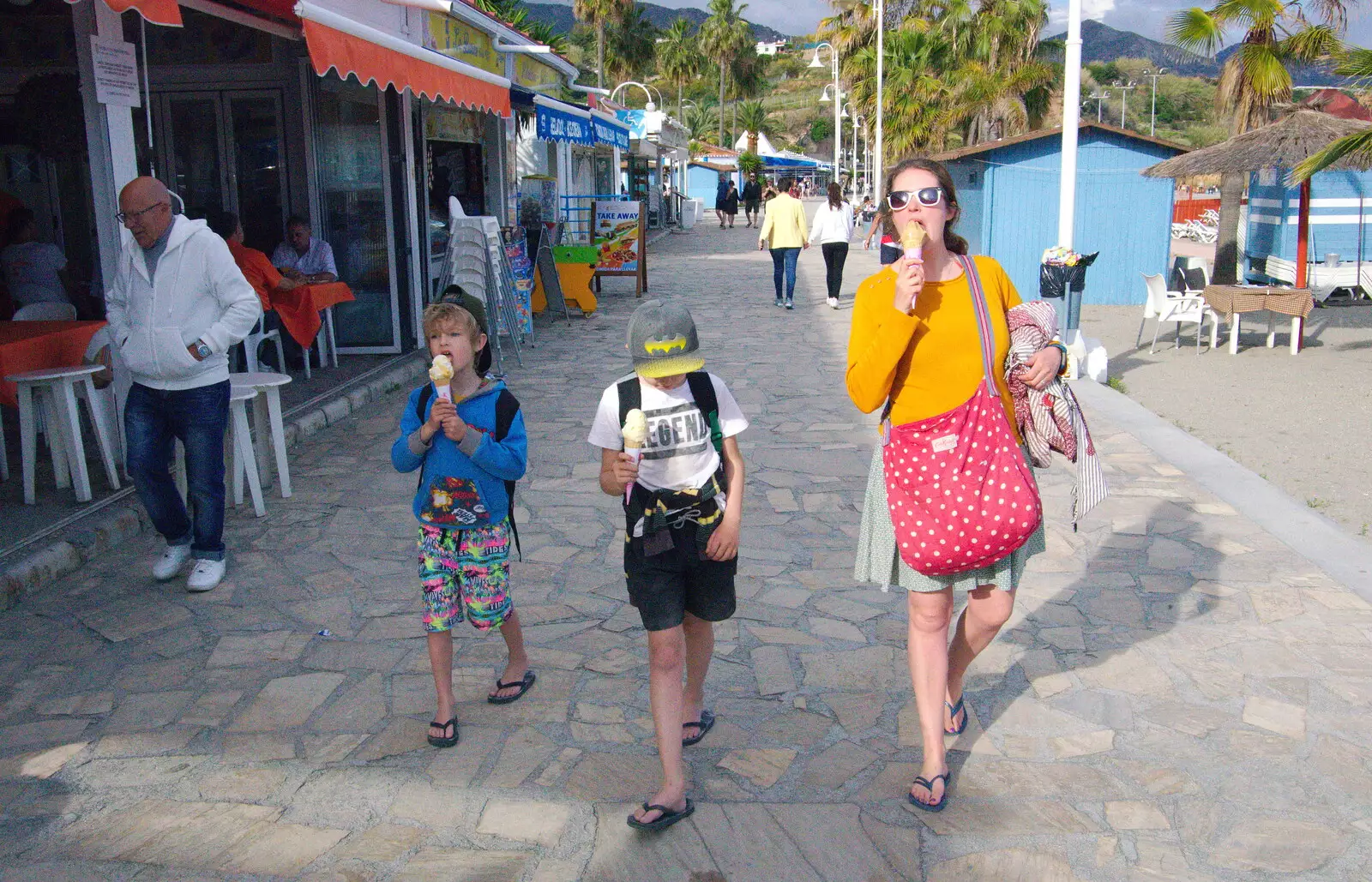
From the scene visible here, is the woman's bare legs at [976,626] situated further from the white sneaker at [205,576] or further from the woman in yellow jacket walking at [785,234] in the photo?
the woman in yellow jacket walking at [785,234]

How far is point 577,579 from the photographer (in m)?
5.26

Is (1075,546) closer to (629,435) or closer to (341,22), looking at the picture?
(629,435)

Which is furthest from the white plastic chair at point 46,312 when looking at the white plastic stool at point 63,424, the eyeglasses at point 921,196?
the eyeglasses at point 921,196

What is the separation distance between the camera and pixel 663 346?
2.99 meters

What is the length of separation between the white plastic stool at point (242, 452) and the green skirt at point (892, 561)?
3767 mm

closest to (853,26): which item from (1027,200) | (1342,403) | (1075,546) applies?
(1027,200)

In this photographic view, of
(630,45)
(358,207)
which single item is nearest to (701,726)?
(358,207)

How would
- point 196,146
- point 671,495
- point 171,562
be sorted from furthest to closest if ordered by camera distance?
point 196,146 < point 171,562 < point 671,495

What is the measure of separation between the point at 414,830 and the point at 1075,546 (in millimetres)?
3659

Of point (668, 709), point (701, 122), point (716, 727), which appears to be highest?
point (701, 122)

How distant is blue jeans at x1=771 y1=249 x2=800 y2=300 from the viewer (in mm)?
15242

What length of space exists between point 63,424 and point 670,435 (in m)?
4.29

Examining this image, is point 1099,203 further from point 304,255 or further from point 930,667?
point 930,667

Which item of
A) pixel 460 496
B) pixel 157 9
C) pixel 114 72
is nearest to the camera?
pixel 460 496
